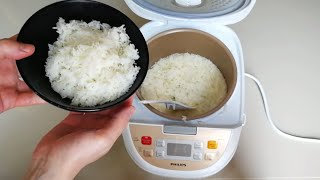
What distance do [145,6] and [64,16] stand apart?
0.24m

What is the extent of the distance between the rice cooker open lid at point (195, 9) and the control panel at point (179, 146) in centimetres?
27

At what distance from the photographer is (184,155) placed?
35.6 inches

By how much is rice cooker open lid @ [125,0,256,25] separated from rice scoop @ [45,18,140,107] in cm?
20

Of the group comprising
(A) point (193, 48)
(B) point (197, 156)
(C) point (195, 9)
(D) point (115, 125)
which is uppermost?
(C) point (195, 9)

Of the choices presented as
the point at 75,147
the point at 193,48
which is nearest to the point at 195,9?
the point at 193,48

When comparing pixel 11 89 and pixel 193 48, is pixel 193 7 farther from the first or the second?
pixel 11 89

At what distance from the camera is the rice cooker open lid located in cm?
94

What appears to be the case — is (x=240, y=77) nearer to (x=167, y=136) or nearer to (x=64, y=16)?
(x=167, y=136)

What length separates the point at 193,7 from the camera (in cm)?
95

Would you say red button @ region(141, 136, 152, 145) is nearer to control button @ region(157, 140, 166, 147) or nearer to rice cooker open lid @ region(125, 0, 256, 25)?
control button @ region(157, 140, 166, 147)

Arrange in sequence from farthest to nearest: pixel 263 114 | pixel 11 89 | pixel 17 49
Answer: pixel 263 114
pixel 11 89
pixel 17 49

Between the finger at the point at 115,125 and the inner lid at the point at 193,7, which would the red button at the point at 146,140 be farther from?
the inner lid at the point at 193,7

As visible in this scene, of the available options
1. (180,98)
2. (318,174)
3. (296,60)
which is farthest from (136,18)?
(318,174)

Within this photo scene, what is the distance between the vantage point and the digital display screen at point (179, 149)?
0.90 meters
